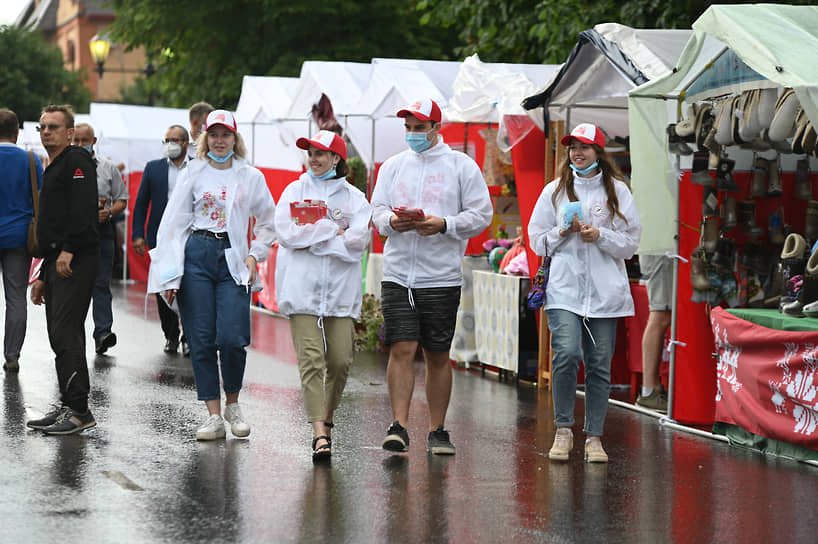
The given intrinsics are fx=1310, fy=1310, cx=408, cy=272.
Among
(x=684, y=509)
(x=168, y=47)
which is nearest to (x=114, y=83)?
(x=168, y=47)

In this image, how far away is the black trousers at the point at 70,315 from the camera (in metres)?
8.13

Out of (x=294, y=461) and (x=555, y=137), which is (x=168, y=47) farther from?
(x=294, y=461)

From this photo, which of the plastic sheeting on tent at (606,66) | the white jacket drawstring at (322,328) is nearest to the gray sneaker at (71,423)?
the white jacket drawstring at (322,328)

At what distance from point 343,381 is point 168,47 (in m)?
22.6

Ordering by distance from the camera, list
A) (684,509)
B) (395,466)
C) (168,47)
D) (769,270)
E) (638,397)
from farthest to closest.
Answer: (168,47) < (638,397) < (769,270) < (395,466) < (684,509)

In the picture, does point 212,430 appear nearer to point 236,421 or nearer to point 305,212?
point 236,421

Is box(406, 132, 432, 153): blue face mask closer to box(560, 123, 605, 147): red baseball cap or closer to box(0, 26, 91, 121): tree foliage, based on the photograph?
box(560, 123, 605, 147): red baseball cap

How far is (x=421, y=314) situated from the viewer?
7801 mm

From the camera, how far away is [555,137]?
11195 millimetres

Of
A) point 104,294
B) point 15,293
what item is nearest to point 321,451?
point 15,293

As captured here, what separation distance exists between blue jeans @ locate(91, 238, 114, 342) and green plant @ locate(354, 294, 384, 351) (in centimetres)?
256

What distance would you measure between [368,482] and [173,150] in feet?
17.7

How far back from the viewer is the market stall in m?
8.68

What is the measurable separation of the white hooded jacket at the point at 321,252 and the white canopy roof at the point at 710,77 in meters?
2.31
